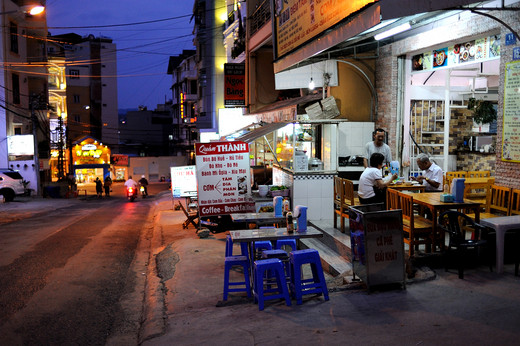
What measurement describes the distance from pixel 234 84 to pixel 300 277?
59.5ft

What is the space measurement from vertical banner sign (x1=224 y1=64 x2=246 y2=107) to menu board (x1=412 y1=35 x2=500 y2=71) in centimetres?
Answer: 1249

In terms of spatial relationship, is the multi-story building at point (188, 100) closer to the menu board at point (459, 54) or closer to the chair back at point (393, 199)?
the menu board at point (459, 54)

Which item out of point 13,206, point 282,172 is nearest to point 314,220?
point 282,172

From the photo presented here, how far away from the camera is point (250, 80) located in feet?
75.1

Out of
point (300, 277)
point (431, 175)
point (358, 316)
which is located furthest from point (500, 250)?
point (300, 277)

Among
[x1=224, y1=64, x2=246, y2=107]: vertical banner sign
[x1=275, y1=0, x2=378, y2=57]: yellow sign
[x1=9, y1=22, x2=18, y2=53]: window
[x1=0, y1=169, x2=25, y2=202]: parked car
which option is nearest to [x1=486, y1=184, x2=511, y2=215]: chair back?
[x1=275, y1=0, x2=378, y2=57]: yellow sign

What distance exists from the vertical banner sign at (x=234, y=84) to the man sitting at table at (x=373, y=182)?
15.1m

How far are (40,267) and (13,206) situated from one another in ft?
58.7

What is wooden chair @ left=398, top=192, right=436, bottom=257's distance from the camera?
7281mm

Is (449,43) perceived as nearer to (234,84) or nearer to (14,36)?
(234,84)

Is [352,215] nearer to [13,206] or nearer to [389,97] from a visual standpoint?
[389,97]

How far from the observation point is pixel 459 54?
10.5 meters

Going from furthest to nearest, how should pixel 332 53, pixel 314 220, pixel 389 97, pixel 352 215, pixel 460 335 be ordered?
1. pixel 332 53
2. pixel 389 97
3. pixel 314 220
4. pixel 352 215
5. pixel 460 335

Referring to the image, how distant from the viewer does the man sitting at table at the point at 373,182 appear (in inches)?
350
